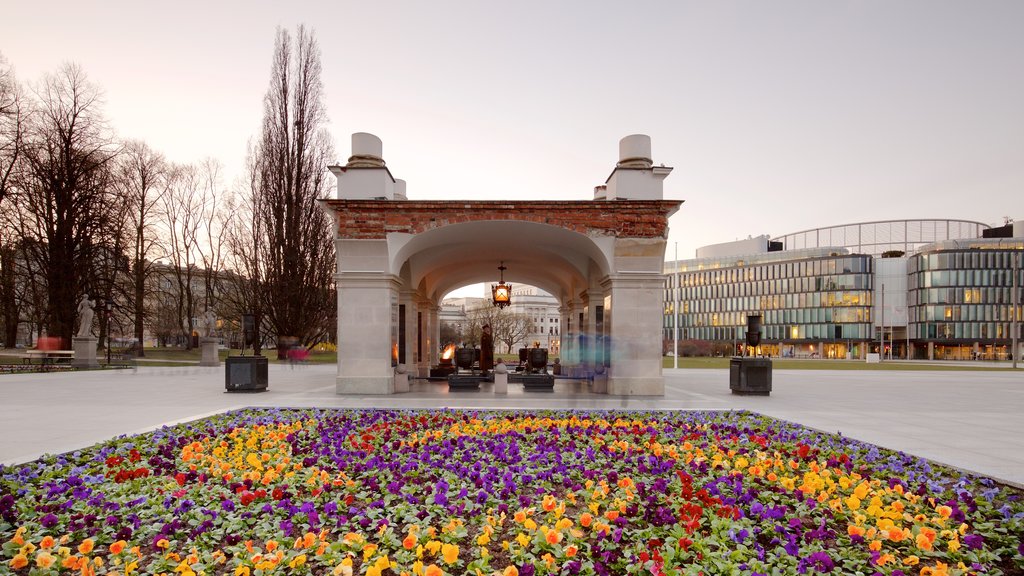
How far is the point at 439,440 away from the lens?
7.37 meters

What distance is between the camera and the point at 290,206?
28.0m

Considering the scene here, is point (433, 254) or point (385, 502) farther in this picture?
point (433, 254)

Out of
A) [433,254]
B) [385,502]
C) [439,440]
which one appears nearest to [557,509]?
[385,502]

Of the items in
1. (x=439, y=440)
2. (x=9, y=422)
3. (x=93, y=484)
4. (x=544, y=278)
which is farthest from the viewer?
(x=544, y=278)

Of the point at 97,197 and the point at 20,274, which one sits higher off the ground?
the point at 97,197

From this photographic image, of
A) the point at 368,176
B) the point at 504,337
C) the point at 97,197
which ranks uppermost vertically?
the point at 97,197

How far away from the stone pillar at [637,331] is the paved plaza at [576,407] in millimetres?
562

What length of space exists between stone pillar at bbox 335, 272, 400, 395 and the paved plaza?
96 cm

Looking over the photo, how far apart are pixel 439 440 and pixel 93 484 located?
3.84 m

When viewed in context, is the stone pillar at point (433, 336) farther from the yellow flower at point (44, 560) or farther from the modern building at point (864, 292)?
the modern building at point (864, 292)

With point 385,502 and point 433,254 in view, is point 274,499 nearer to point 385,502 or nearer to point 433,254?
point 385,502

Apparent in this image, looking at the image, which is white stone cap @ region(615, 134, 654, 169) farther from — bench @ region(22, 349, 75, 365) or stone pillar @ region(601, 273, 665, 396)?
bench @ region(22, 349, 75, 365)

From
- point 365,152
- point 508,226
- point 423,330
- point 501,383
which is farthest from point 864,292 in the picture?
point 365,152

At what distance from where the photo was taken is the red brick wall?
14.0 m
